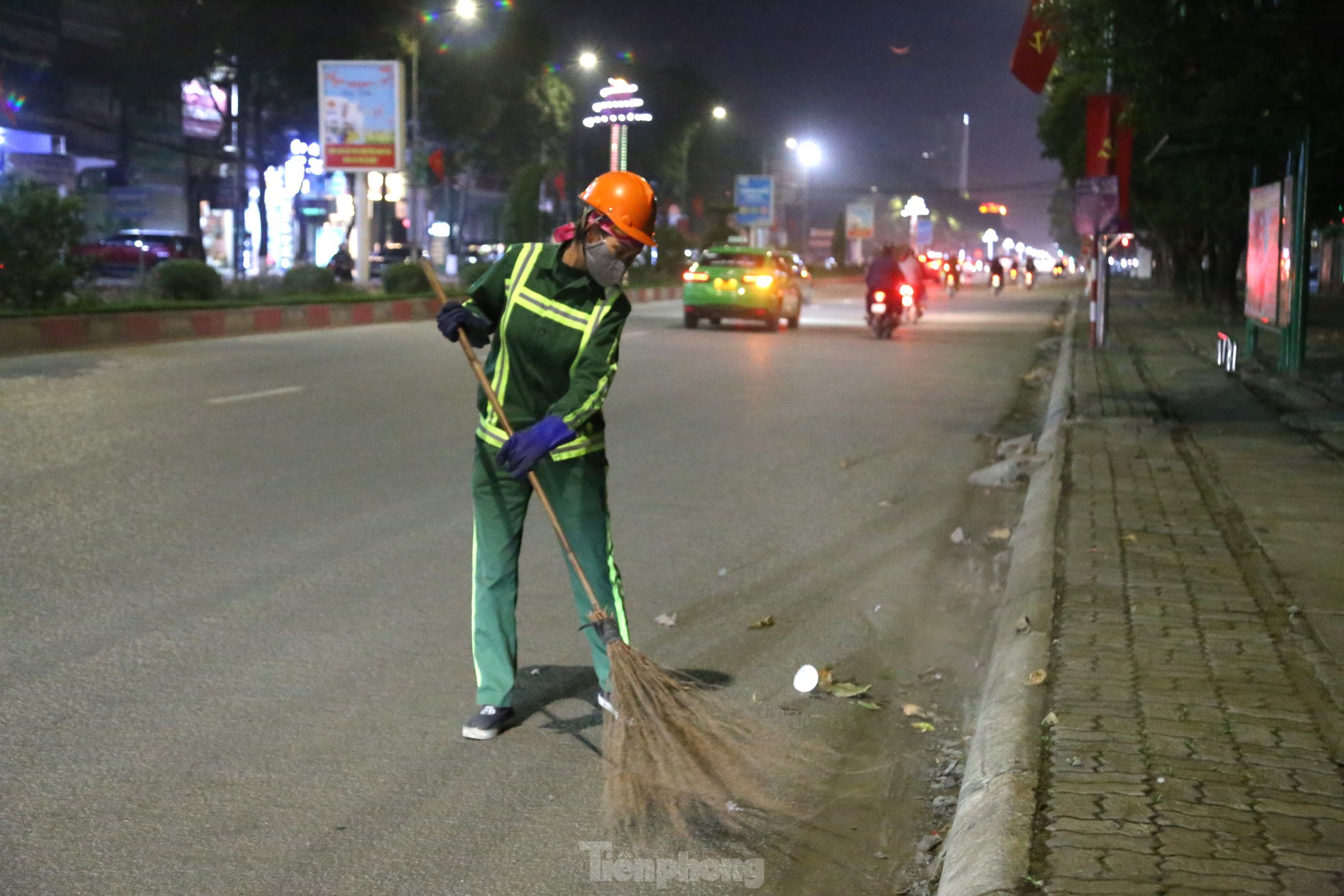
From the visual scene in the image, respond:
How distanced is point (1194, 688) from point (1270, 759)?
69cm

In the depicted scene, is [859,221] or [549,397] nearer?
[549,397]

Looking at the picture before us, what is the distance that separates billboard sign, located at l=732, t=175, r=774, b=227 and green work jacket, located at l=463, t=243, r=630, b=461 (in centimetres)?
6275

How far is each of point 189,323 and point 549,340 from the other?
1874 centimetres

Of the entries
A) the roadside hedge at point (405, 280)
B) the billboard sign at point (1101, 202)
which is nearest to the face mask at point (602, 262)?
the billboard sign at point (1101, 202)

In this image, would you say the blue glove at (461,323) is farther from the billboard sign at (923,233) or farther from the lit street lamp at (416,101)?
the billboard sign at (923,233)

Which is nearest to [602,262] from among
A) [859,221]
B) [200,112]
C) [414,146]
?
[414,146]

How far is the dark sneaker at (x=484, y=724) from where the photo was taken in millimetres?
4902

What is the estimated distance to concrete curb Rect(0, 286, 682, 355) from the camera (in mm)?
18562

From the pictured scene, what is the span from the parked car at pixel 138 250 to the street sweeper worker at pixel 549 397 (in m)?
30.9

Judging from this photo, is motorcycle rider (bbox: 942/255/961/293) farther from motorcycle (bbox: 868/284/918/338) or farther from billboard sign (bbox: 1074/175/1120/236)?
billboard sign (bbox: 1074/175/1120/236)

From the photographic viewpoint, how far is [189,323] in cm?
2219

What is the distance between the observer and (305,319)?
2594 cm

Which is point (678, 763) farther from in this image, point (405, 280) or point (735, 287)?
point (405, 280)

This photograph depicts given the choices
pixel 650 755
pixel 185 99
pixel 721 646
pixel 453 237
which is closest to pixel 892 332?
pixel 721 646
